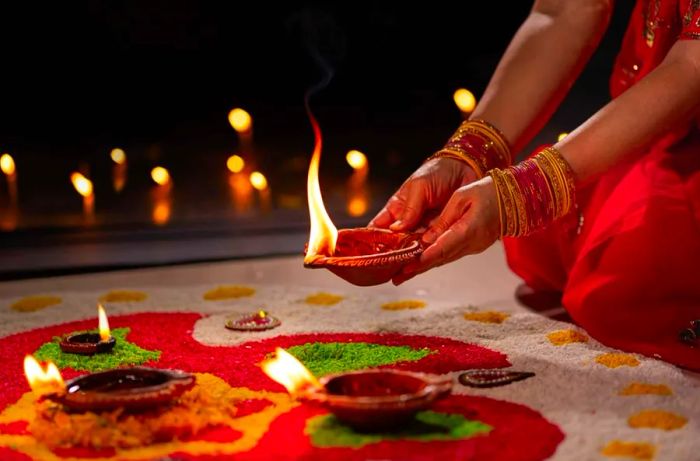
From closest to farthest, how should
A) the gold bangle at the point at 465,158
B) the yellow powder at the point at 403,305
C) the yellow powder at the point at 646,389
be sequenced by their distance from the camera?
the yellow powder at the point at 646,389 → the gold bangle at the point at 465,158 → the yellow powder at the point at 403,305

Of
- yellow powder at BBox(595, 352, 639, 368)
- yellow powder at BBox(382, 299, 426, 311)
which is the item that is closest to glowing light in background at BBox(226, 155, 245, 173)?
yellow powder at BBox(382, 299, 426, 311)

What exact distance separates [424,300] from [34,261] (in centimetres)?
129

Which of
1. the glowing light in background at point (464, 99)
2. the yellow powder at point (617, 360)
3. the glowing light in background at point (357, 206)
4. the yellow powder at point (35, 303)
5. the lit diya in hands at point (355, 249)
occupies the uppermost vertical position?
the glowing light in background at point (464, 99)

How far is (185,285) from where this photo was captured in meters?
2.39

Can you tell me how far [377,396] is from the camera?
1.26 meters

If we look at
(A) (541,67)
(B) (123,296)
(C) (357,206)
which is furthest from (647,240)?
(C) (357,206)

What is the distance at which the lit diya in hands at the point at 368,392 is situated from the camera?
1.17 metres

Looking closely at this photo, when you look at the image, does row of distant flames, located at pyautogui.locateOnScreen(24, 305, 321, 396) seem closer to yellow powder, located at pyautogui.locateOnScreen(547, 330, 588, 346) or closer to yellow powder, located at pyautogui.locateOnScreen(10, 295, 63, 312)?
yellow powder, located at pyautogui.locateOnScreen(547, 330, 588, 346)

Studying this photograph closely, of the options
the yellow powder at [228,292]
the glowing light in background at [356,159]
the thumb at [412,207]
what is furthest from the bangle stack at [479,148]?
the glowing light in background at [356,159]

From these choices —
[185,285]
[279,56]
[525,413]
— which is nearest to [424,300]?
[185,285]

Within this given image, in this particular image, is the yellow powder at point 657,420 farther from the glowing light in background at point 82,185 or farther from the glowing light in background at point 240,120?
the glowing light in background at point 240,120

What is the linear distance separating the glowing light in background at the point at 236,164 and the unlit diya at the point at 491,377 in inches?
120

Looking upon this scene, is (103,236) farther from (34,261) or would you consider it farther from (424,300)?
(424,300)

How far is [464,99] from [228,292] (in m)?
2.24
